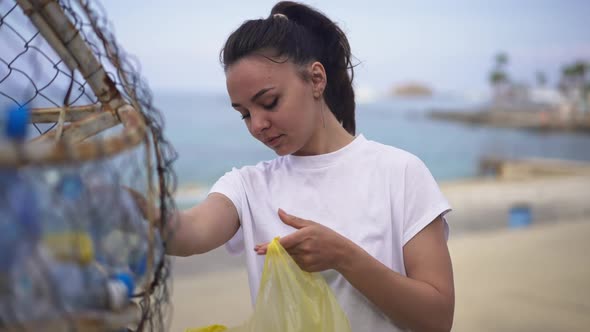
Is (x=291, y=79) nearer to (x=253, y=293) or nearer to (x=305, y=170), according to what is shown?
(x=305, y=170)

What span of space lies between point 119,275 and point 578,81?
6928 cm

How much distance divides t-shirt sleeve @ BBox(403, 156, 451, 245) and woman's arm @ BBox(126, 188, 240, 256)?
1.36ft

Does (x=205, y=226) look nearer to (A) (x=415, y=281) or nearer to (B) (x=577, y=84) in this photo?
(A) (x=415, y=281)

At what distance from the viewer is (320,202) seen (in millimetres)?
1451

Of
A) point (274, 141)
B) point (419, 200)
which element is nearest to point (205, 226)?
point (274, 141)

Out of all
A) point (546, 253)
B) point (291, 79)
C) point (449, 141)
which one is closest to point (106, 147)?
point (291, 79)

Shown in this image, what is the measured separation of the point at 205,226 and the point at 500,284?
3711mm

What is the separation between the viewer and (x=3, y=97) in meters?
1.46

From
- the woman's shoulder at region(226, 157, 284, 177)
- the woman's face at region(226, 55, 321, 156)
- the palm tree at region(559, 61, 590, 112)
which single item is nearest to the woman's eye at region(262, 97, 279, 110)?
the woman's face at region(226, 55, 321, 156)

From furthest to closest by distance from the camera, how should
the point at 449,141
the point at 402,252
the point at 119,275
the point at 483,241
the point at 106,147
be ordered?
the point at 449,141 < the point at 483,241 < the point at 402,252 < the point at 119,275 < the point at 106,147

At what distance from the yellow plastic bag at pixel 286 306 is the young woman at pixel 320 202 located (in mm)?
32

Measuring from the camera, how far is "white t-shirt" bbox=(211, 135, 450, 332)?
138 cm

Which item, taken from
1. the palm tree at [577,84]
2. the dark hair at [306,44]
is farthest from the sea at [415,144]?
the dark hair at [306,44]

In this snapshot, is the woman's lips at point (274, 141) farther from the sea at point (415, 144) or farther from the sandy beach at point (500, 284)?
the sea at point (415, 144)
